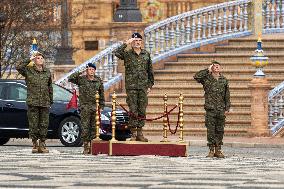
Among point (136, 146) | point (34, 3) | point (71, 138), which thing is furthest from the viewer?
Answer: point (34, 3)

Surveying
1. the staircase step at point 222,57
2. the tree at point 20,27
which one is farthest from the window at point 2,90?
the tree at point 20,27

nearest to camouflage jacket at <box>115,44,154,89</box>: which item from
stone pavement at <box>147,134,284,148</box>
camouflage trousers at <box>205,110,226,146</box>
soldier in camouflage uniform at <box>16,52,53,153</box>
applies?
camouflage trousers at <box>205,110,226,146</box>

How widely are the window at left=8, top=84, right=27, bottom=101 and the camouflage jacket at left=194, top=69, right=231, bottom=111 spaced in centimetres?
713

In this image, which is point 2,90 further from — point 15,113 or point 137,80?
point 137,80

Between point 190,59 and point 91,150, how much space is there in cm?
1453

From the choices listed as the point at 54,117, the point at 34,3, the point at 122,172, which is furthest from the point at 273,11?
the point at 122,172

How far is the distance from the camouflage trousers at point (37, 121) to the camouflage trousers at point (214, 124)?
9.91 ft

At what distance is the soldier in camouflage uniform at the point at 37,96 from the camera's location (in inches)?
1091

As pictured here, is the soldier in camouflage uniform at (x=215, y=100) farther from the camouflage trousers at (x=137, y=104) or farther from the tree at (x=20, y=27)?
the tree at (x=20, y=27)

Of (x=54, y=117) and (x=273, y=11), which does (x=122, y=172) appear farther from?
(x=273, y=11)

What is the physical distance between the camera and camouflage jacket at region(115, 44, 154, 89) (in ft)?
88.2

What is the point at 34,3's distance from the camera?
47656mm

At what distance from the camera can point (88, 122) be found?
27.9 m

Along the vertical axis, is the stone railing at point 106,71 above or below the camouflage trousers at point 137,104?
above
